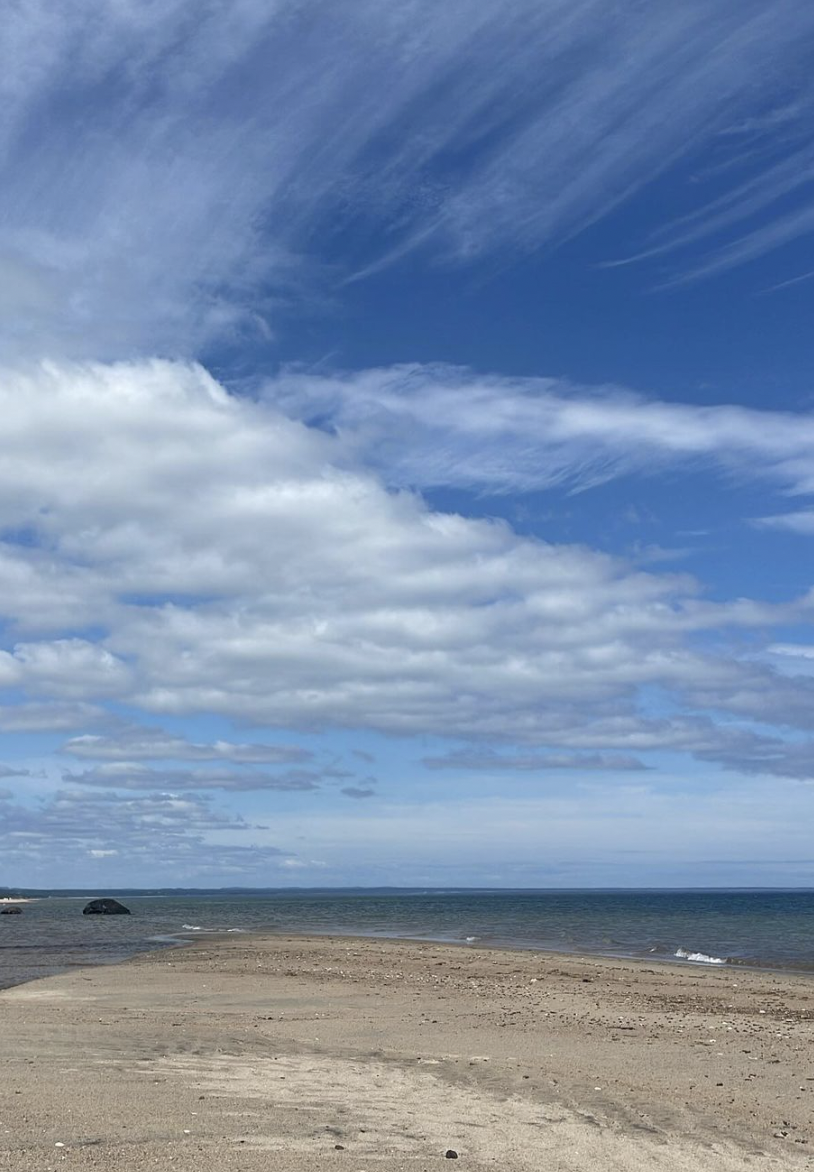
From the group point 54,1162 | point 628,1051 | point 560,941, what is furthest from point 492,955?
point 54,1162

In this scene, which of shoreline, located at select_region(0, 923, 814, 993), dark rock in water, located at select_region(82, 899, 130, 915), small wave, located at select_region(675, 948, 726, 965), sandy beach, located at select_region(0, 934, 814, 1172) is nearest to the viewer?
sandy beach, located at select_region(0, 934, 814, 1172)

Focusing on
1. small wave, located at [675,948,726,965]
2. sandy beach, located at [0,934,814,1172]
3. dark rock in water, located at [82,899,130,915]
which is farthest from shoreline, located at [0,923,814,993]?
dark rock in water, located at [82,899,130,915]

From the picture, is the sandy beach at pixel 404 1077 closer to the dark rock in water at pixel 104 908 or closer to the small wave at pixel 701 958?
the small wave at pixel 701 958

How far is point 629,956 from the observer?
48.8 m

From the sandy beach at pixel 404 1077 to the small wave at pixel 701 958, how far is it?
1493 centimetres

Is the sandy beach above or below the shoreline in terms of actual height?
above

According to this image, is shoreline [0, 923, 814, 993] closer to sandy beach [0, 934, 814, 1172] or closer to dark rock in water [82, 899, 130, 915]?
sandy beach [0, 934, 814, 1172]

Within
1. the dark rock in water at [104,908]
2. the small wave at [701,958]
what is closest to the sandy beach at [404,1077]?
the small wave at [701,958]

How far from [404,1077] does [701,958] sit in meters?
36.1

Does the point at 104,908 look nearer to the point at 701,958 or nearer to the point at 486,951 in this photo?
the point at 486,951

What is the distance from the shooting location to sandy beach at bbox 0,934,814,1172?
11453 millimetres

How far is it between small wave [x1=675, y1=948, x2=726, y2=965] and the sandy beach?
14.9m

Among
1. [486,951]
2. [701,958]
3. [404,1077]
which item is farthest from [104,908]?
[404,1077]

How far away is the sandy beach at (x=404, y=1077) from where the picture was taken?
1145cm
